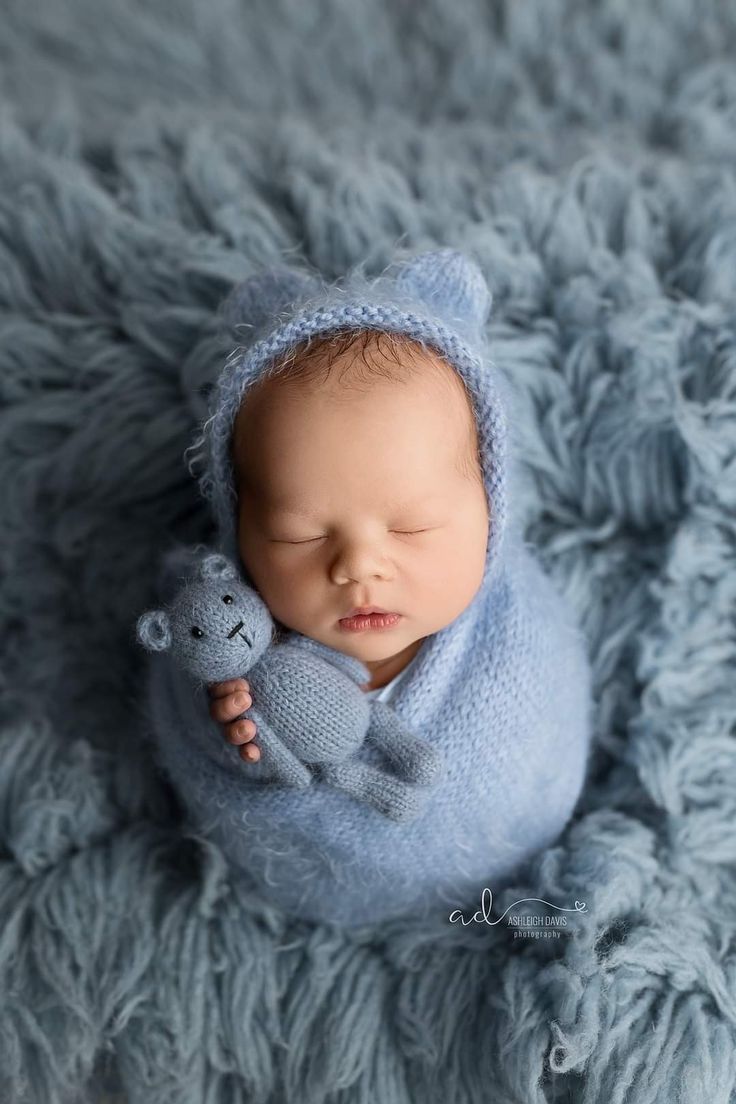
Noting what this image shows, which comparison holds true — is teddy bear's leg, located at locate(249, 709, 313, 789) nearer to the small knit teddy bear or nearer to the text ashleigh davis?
the small knit teddy bear

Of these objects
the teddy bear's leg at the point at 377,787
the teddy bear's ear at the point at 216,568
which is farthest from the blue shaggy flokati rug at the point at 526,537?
the teddy bear's ear at the point at 216,568

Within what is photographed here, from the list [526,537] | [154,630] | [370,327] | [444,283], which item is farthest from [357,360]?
[526,537]

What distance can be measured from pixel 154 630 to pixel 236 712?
9 centimetres

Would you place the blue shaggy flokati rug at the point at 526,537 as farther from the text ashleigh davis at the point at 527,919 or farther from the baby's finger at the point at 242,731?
the baby's finger at the point at 242,731

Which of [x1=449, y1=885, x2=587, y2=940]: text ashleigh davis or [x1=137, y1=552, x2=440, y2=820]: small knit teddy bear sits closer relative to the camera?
[x1=137, y1=552, x2=440, y2=820]: small knit teddy bear

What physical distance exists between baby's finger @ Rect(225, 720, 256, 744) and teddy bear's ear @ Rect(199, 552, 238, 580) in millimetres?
112

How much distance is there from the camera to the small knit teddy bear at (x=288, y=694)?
2.68 ft

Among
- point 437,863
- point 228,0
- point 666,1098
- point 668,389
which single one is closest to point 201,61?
point 228,0

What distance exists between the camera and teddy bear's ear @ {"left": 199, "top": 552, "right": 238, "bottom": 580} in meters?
0.84

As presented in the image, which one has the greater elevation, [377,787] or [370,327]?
[370,327]

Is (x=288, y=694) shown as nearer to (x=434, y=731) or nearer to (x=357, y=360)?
(x=434, y=731)

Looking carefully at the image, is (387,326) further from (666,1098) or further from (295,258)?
Result: (666,1098)

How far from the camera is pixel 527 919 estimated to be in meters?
0.95

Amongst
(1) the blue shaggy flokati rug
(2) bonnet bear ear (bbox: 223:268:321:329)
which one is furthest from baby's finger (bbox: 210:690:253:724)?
(2) bonnet bear ear (bbox: 223:268:321:329)
